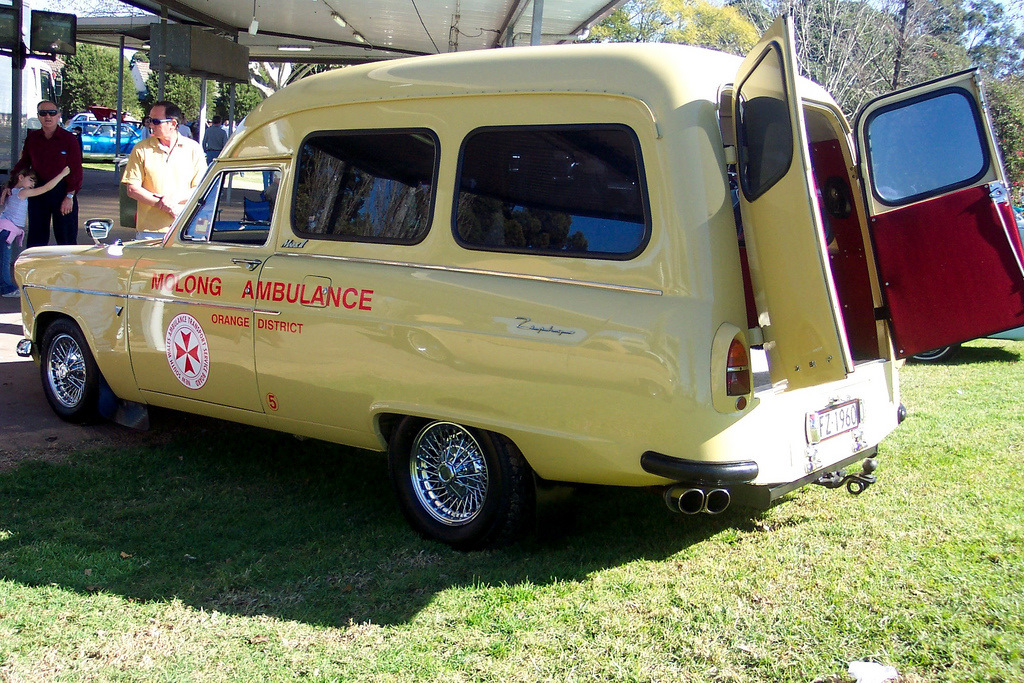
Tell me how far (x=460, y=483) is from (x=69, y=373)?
330 centimetres

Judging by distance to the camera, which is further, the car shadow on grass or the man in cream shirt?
the man in cream shirt

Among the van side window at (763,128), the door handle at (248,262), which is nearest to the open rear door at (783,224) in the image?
the van side window at (763,128)

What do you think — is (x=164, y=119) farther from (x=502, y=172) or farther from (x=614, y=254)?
(x=614, y=254)

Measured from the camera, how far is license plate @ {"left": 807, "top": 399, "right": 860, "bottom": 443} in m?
3.95

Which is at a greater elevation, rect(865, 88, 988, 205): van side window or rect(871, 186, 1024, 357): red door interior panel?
rect(865, 88, 988, 205): van side window

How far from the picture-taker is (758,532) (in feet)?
15.0

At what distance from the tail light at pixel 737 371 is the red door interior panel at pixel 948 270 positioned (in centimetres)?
123

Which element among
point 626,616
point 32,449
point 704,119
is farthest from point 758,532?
point 32,449

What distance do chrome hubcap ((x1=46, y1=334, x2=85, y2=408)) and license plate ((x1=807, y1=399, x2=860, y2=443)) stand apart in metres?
4.56

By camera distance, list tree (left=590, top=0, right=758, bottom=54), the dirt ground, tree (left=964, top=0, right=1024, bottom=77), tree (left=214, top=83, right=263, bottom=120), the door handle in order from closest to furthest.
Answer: the door handle
the dirt ground
tree (left=964, top=0, right=1024, bottom=77)
tree (left=590, top=0, right=758, bottom=54)
tree (left=214, top=83, right=263, bottom=120)

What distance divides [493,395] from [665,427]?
2.58 feet

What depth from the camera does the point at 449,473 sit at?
14.2 feet

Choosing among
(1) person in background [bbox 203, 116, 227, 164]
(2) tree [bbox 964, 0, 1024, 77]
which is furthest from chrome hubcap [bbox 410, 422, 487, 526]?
(2) tree [bbox 964, 0, 1024, 77]

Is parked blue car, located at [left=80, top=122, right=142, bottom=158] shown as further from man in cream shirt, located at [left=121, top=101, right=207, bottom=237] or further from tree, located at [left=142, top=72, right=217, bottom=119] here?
man in cream shirt, located at [left=121, top=101, right=207, bottom=237]
